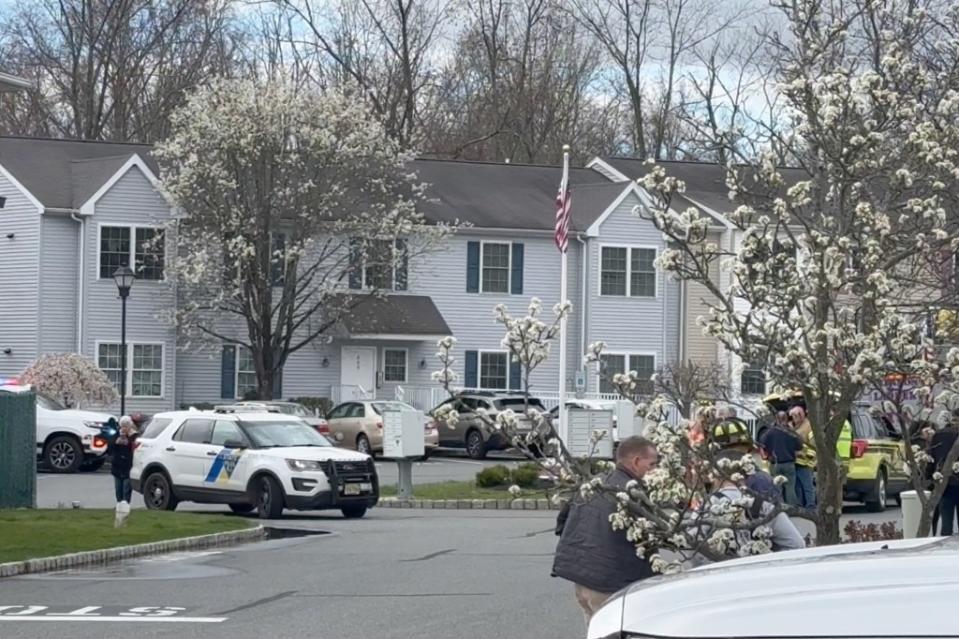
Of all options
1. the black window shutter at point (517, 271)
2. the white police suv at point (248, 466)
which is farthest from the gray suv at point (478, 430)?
the white police suv at point (248, 466)

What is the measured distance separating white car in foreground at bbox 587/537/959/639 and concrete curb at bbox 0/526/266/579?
1487 centimetres

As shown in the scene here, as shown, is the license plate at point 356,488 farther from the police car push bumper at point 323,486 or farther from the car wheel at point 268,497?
the car wheel at point 268,497

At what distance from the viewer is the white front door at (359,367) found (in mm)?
46531

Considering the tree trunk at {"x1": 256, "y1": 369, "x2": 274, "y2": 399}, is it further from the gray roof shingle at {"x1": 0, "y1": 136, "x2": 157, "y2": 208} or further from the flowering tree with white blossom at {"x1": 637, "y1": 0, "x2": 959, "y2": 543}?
the flowering tree with white blossom at {"x1": 637, "y1": 0, "x2": 959, "y2": 543}

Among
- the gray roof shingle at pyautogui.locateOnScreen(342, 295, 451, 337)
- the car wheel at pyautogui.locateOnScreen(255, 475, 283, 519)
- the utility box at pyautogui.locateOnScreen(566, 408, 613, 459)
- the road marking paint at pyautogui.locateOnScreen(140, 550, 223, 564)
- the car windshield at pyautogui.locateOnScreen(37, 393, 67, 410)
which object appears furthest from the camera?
the gray roof shingle at pyautogui.locateOnScreen(342, 295, 451, 337)

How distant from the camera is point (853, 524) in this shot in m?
16.9

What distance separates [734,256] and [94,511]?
52.3ft

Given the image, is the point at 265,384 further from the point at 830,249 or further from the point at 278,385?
the point at 830,249

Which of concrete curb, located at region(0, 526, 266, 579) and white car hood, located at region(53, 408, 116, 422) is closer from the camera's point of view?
concrete curb, located at region(0, 526, 266, 579)

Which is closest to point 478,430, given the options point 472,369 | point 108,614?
point 472,369

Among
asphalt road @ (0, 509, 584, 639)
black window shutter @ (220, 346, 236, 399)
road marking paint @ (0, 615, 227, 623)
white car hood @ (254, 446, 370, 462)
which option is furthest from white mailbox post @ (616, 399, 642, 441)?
road marking paint @ (0, 615, 227, 623)

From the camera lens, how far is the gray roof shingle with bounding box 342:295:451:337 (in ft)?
147

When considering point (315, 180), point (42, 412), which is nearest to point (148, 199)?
point (315, 180)

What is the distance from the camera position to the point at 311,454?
25.0 meters
